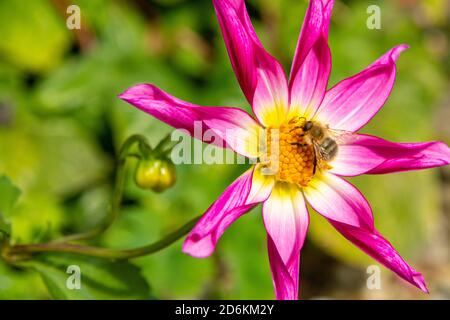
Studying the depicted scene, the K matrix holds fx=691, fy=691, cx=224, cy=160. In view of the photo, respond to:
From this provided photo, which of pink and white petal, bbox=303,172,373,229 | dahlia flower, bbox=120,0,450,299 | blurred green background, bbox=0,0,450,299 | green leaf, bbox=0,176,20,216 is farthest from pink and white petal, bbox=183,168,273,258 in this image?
blurred green background, bbox=0,0,450,299

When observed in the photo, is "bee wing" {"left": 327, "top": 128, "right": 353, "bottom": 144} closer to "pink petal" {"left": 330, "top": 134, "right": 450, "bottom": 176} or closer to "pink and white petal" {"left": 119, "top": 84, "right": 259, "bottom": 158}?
"pink petal" {"left": 330, "top": 134, "right": 450, "bottom": 176}

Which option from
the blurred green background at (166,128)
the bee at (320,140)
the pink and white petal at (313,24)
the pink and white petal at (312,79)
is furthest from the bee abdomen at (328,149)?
the blurred green background at (166,128)

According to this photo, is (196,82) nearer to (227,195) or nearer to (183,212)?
(183,212)

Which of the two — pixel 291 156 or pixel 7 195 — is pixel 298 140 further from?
pixel 7 195

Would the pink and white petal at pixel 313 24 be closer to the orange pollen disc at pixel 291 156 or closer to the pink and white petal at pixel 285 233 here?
the orange pollen disc at pixel 291 156

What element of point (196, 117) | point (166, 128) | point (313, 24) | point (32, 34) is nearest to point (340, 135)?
point (313, 24)

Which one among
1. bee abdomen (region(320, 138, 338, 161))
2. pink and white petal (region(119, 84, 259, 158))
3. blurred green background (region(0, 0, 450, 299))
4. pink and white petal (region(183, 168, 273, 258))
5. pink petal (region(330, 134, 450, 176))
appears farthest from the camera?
blurred green background (region(0, 0, 450, 299))
